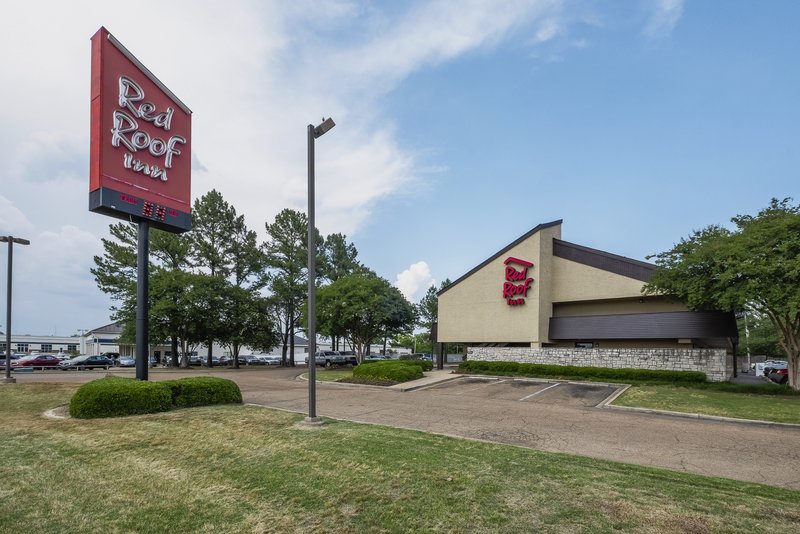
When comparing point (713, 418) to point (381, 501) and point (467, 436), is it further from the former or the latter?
point (381, 501)

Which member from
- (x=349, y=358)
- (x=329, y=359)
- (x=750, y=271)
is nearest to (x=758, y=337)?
(x=750, y=271)

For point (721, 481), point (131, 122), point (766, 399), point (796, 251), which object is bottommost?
point (766, 399)

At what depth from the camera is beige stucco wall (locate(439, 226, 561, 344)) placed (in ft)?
86.6

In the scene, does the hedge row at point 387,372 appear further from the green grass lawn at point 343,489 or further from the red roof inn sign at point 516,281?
the green grass lawn at point 343,489

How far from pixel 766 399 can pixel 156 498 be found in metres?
19.9

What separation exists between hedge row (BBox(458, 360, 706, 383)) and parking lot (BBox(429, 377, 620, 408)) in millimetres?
1670

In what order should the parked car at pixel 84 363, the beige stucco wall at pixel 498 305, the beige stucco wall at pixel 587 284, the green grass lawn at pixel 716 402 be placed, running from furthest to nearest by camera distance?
the parked car at pixel 84 363 → the beige stucco wall at pixel 498 305 → the beige stucco wall at pixel 587 284 → the green grass lawn at pixel 716 402

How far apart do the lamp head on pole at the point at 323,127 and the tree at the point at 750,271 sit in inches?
663

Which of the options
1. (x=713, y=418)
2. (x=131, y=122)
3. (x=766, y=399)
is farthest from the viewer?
(x=766, y=399)

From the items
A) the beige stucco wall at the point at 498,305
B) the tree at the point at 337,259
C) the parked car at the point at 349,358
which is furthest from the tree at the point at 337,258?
the beige stucco wall at the point at 498,305

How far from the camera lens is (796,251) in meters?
16.4

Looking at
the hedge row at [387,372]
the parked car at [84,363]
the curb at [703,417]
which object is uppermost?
the curb at [703,417]

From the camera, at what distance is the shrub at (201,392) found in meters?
11.9

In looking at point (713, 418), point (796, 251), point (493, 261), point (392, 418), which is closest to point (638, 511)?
point (392, 418)
